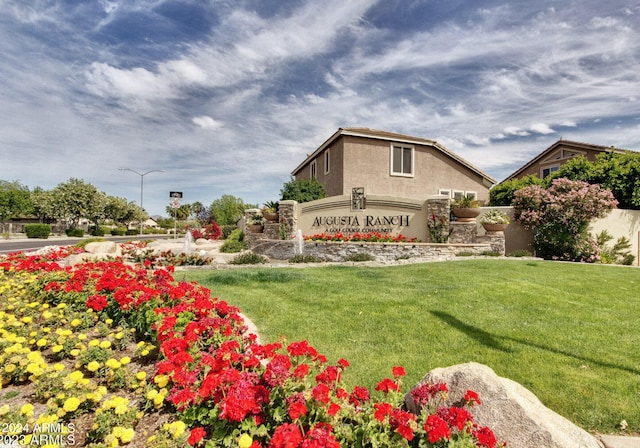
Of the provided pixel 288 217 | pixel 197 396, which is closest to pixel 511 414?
pixel 197 396

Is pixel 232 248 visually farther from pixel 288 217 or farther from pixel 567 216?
pixel 567 216

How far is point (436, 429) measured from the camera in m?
1.75

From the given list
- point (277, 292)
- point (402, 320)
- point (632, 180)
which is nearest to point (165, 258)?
point (277, 292)

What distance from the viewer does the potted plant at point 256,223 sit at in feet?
61.3

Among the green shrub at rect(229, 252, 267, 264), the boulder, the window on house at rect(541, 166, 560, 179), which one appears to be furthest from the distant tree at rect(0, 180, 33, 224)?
the window on house at rect(541, 166, 560, 179)

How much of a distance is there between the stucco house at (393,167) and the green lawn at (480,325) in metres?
10.6

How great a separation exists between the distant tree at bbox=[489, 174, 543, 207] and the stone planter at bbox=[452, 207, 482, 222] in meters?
8.65

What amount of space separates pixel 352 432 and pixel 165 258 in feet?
37.0

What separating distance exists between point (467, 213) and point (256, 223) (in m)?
11.2

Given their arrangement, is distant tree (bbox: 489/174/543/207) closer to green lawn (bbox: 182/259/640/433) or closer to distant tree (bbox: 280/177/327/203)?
distant tree (bbox: 280/177/327/203)

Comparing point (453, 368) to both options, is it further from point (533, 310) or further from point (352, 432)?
point (533, 310)

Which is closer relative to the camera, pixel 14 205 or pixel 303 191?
pixel 303 191

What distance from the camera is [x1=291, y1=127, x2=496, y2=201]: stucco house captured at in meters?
18.3

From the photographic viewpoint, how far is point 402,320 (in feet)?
16.8
